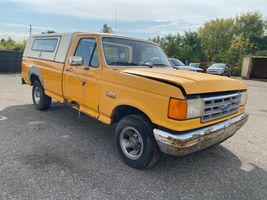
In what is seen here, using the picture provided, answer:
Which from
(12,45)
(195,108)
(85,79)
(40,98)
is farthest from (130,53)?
(12,45)

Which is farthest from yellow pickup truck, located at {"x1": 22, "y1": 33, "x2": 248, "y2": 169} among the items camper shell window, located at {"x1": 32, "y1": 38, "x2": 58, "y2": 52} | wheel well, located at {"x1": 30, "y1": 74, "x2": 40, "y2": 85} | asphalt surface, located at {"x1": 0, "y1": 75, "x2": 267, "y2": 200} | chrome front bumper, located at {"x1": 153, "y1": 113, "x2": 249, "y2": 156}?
wheel well, located at {"x1": 30, "y1": 74, "x2": 40, "y2": 85}

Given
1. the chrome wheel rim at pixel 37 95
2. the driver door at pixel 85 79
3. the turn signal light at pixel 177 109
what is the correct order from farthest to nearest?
Result: the chrome wheel rim at pixel 37 95
the driver door at pixel 85 79
the turn signal light at pixel 177 109

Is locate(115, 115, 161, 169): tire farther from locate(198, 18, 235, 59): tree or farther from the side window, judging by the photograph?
locate(198, 18, 235, 59): tree

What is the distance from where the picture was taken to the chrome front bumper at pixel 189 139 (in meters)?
2.84

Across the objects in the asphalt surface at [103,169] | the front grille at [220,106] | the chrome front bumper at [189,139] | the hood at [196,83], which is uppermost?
the hood at [196,83]

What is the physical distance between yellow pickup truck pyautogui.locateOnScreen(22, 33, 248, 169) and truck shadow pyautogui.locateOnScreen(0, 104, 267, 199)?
340 mm

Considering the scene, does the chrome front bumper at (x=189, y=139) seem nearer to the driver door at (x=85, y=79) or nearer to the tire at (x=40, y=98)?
the driver door at (x=85, y=79)

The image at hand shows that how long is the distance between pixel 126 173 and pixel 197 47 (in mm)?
37787

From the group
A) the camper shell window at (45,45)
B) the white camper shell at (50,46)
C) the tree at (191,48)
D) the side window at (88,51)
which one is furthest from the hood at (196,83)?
the tree at (191,48)

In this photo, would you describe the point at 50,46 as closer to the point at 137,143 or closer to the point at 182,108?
the point at 137,143

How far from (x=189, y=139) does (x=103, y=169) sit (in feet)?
4.57

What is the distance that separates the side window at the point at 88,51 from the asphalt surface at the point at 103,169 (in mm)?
1527

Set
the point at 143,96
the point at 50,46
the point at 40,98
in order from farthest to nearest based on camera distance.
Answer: the point at 40,98, the point at 50,46, the point at 143,96

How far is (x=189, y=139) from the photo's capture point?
2869 millimetres
